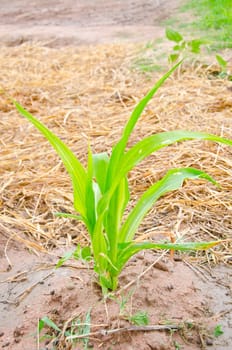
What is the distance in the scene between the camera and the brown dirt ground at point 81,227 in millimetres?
1287

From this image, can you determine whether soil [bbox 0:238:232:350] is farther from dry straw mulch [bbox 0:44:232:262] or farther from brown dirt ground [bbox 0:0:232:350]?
dry straw mulch [bbox 0:44:232:262]

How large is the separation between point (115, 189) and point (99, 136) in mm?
1334

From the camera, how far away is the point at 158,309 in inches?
51.3

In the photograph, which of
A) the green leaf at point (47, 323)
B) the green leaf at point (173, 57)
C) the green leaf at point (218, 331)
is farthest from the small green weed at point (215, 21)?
the green leaf at point (47, 323)

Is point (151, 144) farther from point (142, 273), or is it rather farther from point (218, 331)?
point (218, 331)

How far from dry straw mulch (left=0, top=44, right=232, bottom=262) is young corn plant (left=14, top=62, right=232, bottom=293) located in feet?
0.43

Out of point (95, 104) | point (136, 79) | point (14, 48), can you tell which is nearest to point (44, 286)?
point (95, 104)

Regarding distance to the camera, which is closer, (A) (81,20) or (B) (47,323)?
(B) (47,323)

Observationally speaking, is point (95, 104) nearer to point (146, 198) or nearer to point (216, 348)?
point (146, 198)

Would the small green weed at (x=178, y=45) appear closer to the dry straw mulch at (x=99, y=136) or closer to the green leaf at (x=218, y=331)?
the dry straw mulch at (x=99, y=136)

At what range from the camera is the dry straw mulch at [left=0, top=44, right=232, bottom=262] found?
1.77 m

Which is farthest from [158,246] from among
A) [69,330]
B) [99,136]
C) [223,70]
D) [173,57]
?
[173,57]

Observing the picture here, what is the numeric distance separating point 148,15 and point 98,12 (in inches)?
36.6

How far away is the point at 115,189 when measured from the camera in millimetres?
1264
